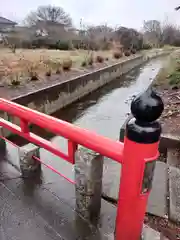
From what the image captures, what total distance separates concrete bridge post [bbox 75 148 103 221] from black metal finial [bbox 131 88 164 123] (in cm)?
63

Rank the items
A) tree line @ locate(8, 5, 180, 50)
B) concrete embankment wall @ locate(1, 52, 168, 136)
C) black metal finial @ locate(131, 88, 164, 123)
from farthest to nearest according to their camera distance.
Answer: tree line @ locate(8, 5, 180, 50) < concrete embankment wall @ locate(1, 52, 168, 136) < black metal finial @ locate(131, 88, 164, 123)

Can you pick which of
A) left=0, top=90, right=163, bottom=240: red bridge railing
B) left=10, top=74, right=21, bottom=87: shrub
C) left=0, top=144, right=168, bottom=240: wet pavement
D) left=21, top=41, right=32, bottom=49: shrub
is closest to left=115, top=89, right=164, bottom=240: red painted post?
left=0, top=90, right=163, bottom=240: red bridge railing

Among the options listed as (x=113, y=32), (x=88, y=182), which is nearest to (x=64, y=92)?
(x=88, y=182)

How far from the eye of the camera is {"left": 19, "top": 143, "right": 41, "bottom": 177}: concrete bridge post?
7.22 ft

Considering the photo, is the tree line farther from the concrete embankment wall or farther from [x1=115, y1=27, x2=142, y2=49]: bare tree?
the concrete embankment wall

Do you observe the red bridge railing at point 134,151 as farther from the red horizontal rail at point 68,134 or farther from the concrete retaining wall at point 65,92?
the concrete retaining wall at point 65,92

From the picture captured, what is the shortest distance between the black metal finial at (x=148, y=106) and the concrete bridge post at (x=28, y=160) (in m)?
1.48

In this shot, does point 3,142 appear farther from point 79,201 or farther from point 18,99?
point 18,99

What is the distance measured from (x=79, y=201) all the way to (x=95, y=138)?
67cm

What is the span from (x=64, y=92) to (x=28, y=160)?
735 cm

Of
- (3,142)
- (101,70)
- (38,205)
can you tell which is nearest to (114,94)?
(101,70)

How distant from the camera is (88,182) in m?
1.62

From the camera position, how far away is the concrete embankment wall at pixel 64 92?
719cm

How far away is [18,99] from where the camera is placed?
21.5 ft
